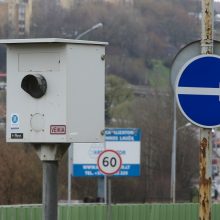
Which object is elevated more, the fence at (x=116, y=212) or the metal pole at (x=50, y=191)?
the metal pole at (x=50, y=191)

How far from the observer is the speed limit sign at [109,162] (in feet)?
60.5

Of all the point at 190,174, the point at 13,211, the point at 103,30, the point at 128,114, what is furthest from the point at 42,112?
the point at 103,30

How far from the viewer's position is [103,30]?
94188 mm

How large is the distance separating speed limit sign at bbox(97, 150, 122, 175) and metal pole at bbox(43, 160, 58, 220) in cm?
962

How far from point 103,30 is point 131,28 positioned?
16.8 m

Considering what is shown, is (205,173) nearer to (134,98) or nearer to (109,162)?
(109,162)

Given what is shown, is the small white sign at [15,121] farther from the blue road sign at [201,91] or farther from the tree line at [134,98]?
the tree line at [134,98]

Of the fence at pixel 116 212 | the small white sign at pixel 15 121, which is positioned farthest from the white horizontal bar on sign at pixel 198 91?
the fence at pixel 116 212

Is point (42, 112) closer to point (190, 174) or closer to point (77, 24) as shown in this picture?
point (190, 174)

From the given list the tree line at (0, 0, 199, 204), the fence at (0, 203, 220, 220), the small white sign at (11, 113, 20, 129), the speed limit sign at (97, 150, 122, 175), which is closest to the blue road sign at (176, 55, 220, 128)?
the small white sign at (11, 113, 20, 129)

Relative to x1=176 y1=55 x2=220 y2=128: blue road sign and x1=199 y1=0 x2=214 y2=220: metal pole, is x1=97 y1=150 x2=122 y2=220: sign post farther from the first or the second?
x1=176 y1=55 x2=220 y2=128: blue road sign

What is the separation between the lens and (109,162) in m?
18.5

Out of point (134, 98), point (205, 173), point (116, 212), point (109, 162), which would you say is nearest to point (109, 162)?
point (109, 162)

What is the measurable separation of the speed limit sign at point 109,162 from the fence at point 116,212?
1822 mm
